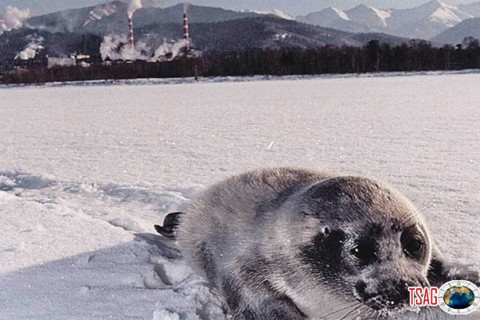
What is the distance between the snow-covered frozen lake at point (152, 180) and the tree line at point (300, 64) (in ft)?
143

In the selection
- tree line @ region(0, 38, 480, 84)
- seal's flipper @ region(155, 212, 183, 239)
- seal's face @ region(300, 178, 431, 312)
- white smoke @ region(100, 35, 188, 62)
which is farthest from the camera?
white smoke @ region(100, 35, 188, 62)

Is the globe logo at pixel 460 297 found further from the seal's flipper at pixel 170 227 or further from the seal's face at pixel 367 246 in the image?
the seal's flipper at pixel 170 227

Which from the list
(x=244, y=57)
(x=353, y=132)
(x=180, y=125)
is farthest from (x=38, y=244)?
(x=244, y=57)

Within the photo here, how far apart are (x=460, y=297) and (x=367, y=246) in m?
0.62

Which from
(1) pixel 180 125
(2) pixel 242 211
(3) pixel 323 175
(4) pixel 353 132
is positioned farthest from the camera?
(1) pixel 180 125

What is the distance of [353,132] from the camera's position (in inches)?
432

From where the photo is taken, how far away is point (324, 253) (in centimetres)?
223

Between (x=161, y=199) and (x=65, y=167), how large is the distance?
2.91 m

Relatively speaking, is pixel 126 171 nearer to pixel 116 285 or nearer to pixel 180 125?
pixel 116 285

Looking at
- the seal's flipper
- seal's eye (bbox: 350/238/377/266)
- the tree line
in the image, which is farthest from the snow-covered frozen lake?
the tree line

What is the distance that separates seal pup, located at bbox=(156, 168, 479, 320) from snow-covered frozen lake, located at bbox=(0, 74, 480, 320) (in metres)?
0.33

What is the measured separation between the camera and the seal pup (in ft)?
7.08

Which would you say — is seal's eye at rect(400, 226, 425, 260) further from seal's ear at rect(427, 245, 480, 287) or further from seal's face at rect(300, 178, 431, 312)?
seal's ear at rect(427, 245, 480, 287)

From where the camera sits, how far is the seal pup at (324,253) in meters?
2.16
